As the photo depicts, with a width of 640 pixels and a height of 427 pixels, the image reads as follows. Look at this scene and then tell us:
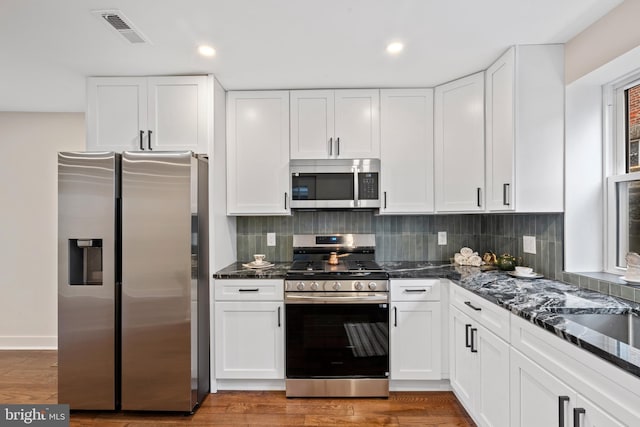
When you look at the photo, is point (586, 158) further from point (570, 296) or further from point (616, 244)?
point (570, 296)

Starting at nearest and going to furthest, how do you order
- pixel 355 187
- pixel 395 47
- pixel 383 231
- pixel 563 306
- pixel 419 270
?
pixel 563 306, pixel 395 47, pixel 419 270, pixel 355 187, pixel 383 231

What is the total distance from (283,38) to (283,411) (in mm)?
2454

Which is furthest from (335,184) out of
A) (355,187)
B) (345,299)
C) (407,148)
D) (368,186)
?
(345,299)

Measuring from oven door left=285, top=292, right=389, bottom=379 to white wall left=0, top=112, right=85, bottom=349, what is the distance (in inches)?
107

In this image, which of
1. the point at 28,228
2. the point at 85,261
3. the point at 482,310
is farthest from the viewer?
the point at 28,228

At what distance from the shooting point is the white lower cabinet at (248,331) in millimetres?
2582

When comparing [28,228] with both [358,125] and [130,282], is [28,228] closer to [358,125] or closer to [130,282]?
[130,282]

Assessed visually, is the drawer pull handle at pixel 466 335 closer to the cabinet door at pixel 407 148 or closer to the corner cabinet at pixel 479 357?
the corner cabinet at pixel 479 357

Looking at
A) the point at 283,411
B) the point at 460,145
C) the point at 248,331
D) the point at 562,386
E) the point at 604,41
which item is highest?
the point at 604,41

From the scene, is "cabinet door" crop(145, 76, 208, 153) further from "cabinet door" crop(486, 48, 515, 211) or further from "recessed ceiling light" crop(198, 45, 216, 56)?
"cabinet door" crop(486, 48, 515, 211)

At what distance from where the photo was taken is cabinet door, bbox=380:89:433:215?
2881 millimetres

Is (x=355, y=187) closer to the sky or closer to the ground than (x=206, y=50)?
closer to the ground

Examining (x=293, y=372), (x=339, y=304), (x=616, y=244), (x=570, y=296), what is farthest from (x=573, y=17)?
(x=293, y=372)

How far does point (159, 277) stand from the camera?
231 cm
